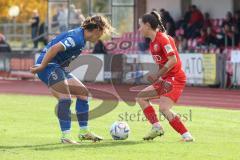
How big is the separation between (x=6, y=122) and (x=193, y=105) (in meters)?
6.60

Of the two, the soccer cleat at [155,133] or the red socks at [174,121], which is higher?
the red socks at [174,121]

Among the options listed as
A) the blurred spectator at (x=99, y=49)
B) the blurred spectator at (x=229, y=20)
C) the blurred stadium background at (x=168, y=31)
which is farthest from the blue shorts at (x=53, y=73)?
the blurred spectator at (x=229, y=20)

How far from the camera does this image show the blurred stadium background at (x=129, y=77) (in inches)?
420

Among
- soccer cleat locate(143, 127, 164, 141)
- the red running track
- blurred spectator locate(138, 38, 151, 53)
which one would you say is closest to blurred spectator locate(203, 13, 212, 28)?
blurred spectator locate(138, 38, 151, 53)

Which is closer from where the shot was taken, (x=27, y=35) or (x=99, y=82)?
(x=99, y=82)

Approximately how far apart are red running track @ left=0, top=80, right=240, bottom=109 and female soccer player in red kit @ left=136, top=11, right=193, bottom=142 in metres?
7.83

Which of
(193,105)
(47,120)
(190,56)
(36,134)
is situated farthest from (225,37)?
(36,134)

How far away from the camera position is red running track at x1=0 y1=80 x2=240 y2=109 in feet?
66.7

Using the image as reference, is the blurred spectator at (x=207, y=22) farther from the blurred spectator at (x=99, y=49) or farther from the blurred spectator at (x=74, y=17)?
the blurred spectator at (x=74, y=17)

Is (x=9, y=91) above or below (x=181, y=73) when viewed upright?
below

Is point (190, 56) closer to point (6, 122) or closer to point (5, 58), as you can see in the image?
point (5, 58)

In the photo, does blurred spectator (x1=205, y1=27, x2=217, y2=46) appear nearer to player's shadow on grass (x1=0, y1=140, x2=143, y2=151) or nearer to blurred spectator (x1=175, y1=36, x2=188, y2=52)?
blurred spectator (x1=175, y1=36, x2=188, y2=52)

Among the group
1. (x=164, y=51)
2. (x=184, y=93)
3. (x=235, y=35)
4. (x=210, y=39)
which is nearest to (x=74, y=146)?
(x=164, y=51)

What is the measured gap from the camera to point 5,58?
3070 cm
